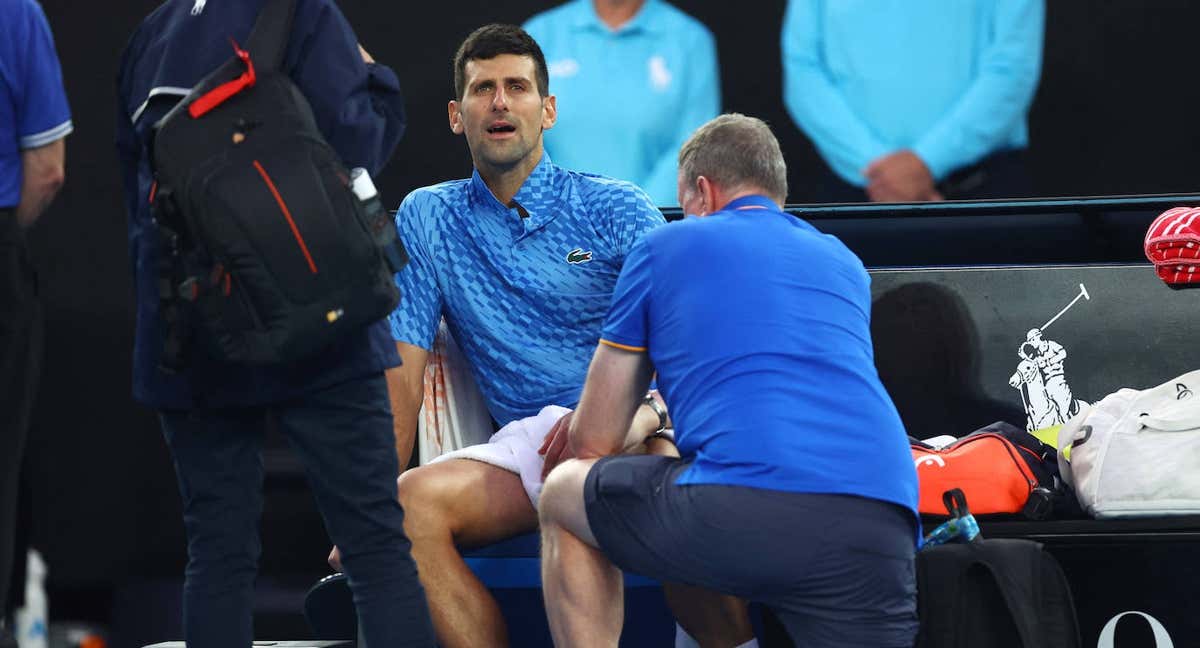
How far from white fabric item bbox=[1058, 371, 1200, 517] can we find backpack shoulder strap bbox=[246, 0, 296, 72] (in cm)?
153

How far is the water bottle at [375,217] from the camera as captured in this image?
1.95m

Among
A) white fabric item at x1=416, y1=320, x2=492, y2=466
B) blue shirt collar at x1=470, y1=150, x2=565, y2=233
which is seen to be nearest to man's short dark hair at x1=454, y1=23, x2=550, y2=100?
blue shirt collar at x1=470, y1=150, x2=565, y2=233

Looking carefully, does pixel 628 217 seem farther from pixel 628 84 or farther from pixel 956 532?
pixel 628 84

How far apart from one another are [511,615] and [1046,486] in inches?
39.1

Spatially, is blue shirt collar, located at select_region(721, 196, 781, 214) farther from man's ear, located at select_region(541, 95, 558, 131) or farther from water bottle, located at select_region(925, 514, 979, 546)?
man's ear, located at select_region(541, 95, 558, 131)

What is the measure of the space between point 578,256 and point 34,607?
7.09ft

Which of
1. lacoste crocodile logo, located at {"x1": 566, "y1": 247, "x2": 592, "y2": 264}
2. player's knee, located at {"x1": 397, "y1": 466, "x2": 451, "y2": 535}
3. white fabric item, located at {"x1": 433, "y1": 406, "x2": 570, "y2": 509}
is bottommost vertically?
player's knee, located at {"x1": 397, "y1": 466, "x2": 451, "y2": 535}

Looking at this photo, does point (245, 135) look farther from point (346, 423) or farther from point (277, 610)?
point (277, 610)

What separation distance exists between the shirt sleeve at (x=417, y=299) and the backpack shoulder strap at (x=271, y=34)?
778mm

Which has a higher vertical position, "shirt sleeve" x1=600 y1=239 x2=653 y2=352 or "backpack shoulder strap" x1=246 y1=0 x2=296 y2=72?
"backpack shoulder strap" x1=246 y1=0 x2=296 y2=72

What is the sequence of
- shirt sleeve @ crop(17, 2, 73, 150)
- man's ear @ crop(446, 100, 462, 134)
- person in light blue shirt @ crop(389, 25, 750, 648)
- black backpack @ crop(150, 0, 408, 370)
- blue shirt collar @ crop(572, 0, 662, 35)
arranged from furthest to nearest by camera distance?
blue shirt collar @ crop(572, 0, 662, 35) < man's ear @ crop(446, 100, 462, 134) < person in light blue shirt @ crop(389, 25, 750, 648) < shirt sleeve @ crop(17, 2, 73, 150) < black backpack @ crop(150, 0, 408, 370)

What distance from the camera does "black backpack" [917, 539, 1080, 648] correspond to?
224 cm

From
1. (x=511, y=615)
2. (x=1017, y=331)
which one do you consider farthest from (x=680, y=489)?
(x=1017, y=331)

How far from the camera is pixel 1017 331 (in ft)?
10.7
